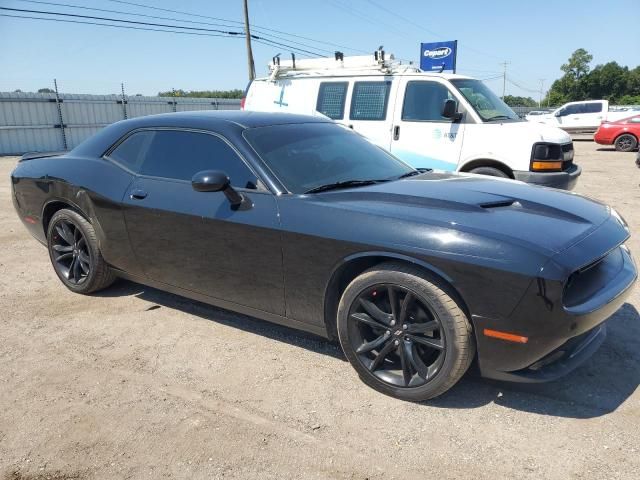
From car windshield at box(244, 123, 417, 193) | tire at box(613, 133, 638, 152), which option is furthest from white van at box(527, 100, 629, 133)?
car windshield at box(244, 123, 417, 193)

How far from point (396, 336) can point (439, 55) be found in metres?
16.0

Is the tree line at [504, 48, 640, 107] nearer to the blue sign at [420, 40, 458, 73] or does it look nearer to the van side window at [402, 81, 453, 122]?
the blue sign at [420, 40, 458, 73]

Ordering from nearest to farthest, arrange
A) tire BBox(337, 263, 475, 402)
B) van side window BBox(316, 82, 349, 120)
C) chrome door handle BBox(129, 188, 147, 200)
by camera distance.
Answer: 1. tire BBox(337, 263, 475, 402)
2. chrome door handle BBox(129, 188, 147, 200)
3. van side window BBox(316, 82, 349, 120)

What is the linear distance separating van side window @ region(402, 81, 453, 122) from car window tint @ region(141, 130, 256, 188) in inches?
164

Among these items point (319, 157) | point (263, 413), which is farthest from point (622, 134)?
point (263, 413)

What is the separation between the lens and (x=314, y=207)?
2.91 meters

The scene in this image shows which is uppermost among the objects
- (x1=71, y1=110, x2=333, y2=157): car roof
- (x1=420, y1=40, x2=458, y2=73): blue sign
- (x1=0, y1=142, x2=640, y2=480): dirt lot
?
(x1=420, y1=40, x2=458, y2=73): blue sign

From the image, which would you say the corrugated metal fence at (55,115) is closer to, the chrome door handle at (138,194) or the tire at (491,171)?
the tire at (491,171)

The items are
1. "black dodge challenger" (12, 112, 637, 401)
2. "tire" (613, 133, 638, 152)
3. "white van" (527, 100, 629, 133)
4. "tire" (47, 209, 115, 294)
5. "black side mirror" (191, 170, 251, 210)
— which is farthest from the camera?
"white van" (527, 100, 629, 133)

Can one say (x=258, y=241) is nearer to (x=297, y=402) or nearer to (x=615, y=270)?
(x=297, y=402)

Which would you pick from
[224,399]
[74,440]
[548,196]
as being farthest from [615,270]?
[74,440]

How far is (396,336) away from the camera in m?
2.70

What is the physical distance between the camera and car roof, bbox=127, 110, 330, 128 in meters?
3.57

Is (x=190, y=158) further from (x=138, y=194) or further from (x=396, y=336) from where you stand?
(x=396, y=336)
